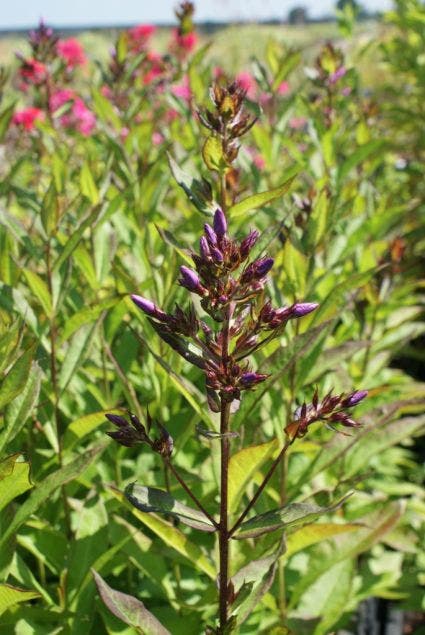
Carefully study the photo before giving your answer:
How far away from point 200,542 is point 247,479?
55cm

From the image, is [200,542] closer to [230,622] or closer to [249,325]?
[230,622]

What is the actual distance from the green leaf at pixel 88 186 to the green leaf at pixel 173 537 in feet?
3.22

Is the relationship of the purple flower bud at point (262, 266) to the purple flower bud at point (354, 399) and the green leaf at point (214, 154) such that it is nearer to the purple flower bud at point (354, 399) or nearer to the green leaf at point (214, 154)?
the purple flower bud at point (354, 399)

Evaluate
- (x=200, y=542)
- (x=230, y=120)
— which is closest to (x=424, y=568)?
(x=200, y=542)

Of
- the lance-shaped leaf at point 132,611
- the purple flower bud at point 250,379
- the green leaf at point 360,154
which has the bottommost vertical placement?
the lance-shaped leaf at point 132,611

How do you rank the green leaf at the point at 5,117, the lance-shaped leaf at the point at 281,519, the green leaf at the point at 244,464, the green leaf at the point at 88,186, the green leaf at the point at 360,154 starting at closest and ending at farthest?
the lance-shaped leaf at the point at 281,519, the green leaf at the point at 244,464, the green leaf at the point at 88,186, the green leaf at the point at 5,117, the green leaf at the point at 360,154

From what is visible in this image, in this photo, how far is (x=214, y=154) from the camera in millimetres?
1441

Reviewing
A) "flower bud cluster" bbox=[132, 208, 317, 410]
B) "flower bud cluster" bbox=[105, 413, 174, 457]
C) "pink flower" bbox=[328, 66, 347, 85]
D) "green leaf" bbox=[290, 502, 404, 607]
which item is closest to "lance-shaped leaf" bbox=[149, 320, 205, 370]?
"flower bud cluster" bbox=[132, 208, 317, 410]

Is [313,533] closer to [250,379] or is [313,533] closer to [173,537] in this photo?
[173,537]

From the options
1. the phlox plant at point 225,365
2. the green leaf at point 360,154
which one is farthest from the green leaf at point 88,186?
the phlox plant at point 225,365

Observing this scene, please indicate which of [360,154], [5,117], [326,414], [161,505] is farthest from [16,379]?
[360,154]

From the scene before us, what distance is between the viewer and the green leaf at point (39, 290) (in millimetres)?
1689

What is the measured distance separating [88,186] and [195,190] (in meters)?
0.70

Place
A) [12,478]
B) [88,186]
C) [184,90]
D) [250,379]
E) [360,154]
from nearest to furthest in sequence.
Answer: [250,379], [12,478], [88,186], [360,154], [184,90]
